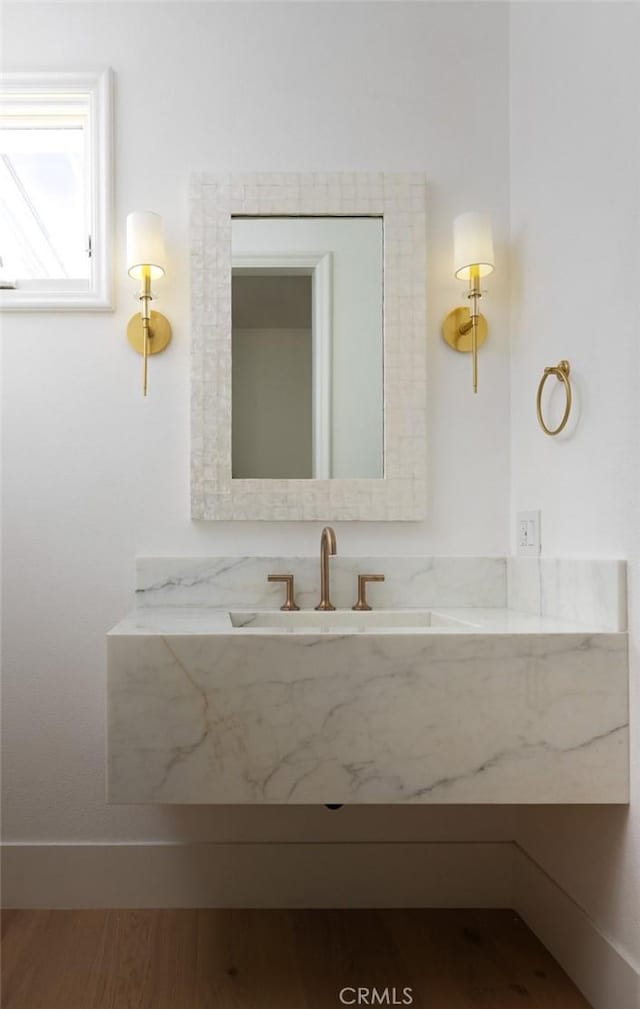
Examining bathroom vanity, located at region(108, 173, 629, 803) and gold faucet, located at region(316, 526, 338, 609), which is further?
gold faucet, located at region(316, 526, 338, 609)

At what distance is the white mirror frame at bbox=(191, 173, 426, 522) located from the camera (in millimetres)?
2047

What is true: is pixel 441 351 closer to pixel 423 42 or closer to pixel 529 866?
pixel 423 42

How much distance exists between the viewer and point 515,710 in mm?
1462

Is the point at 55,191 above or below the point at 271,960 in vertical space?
above

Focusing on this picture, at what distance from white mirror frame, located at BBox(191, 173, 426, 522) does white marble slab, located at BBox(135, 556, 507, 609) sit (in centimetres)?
12

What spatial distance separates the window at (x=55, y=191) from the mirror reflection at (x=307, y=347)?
38 centimetres

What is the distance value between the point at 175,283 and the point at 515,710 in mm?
1392

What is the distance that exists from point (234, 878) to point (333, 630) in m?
0.93

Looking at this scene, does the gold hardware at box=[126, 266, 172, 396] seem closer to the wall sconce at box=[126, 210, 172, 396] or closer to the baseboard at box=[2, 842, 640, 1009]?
the wall sconce at box=[126, 210, 172, 396]

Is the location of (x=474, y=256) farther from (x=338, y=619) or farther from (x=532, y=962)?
(x=532, y=962)

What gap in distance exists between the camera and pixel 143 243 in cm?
194

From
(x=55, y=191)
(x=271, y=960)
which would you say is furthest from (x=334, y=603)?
(x=55, y=191)

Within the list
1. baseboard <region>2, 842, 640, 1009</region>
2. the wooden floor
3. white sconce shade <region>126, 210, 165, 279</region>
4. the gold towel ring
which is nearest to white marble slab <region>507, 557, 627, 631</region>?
the gold towel ring

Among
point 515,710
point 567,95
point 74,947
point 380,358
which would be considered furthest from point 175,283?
point 74,947
